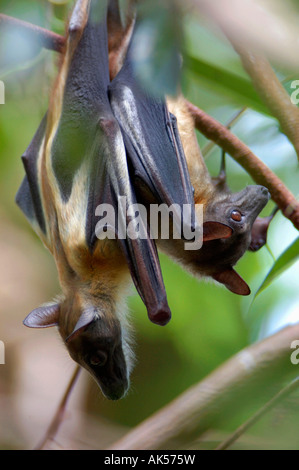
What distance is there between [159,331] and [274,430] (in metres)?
1.96

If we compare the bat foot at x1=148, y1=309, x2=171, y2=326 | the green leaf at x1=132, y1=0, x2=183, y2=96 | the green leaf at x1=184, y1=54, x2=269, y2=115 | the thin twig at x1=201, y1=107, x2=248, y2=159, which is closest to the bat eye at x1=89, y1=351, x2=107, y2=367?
the bat foot at x1=148, y1=309, x2=171, y2=326

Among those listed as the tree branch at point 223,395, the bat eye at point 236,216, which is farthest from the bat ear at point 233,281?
the tree branch at point 223,395

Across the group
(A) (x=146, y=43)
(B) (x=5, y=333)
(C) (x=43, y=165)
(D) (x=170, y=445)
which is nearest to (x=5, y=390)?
(B) (x=5, y=333)

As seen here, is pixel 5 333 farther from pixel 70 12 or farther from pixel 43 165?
pixel 70 12

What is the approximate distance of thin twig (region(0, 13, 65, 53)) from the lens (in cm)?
239

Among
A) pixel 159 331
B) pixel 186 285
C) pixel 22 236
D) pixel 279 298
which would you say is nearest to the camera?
pixel 279 298

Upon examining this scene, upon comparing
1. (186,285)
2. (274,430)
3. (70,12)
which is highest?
(70,12)

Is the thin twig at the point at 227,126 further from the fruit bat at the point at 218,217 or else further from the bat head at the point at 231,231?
the bat head at the point at 231,231

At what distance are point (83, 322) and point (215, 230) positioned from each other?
746mm

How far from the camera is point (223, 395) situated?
185 cm

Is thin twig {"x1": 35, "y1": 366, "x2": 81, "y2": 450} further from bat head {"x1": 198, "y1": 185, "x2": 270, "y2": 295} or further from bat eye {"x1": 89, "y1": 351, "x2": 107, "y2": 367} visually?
bat head {"x1": 198, "y1": 185, "x2": 270, "y2": 295}

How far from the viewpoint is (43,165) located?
2877 millimetres

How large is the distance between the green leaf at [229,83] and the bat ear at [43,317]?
1367mm
